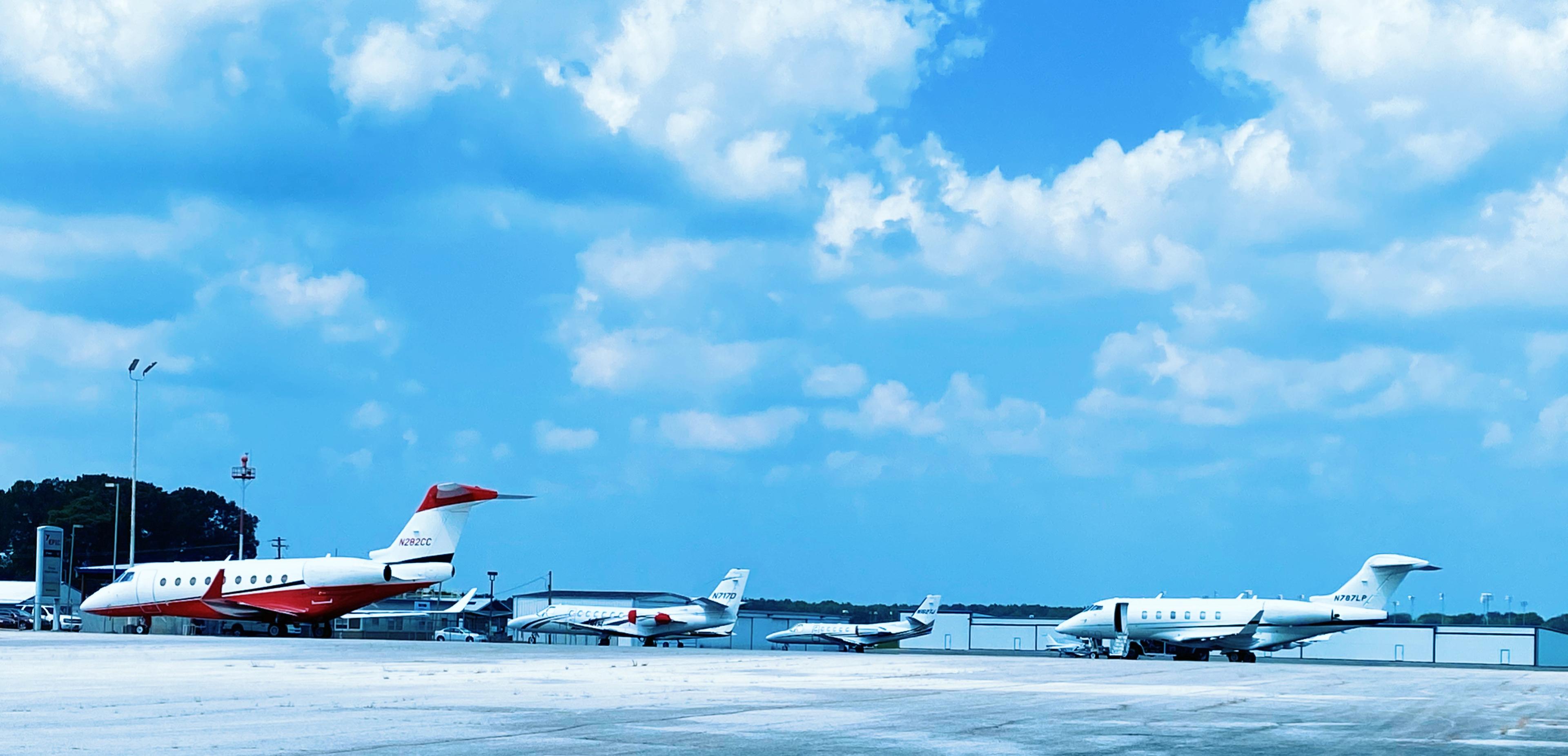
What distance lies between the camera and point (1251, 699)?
2417 centimetres

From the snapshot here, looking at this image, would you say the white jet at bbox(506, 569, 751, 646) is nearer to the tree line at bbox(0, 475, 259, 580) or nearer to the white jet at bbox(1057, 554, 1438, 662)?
Result: the white jet at bbox(1057, 554, 1438, 662)

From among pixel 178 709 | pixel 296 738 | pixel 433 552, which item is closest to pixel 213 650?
pixel 433 552

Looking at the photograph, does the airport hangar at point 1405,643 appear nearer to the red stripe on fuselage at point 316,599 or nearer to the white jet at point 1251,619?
the white jet at point 1251,619

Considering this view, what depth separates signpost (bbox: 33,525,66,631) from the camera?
67.4m

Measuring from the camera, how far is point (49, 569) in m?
70.1

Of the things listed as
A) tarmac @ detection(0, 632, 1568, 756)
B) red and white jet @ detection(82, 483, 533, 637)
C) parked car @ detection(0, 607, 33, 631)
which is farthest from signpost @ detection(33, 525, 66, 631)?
tarmac @ detection(0, 632, 1568, 756)

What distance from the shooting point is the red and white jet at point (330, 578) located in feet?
179

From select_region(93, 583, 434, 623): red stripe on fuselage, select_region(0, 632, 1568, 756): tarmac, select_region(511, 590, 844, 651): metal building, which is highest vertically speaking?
select_region(0, 632, 1568, 756): tarmac

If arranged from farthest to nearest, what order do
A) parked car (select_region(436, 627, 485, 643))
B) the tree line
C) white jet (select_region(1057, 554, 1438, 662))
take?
the tree line → parked car (select_region(436, 627, 485, 643)) → white jet (select_region(1057, 554, 1438, 662))

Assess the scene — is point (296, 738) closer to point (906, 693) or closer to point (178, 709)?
point (178, 709)

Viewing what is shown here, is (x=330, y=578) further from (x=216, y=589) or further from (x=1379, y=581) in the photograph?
(x=1379, y=581)

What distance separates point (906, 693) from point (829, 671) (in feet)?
30.5

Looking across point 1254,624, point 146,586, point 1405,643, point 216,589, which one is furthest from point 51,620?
point 1405,643

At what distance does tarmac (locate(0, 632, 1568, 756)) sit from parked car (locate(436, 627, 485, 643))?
5742 cm
